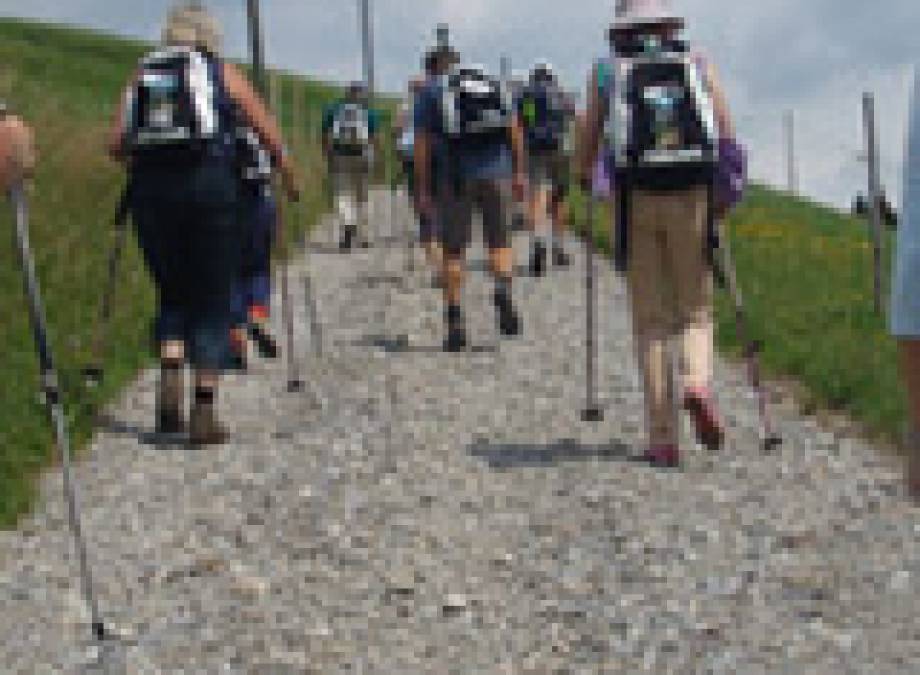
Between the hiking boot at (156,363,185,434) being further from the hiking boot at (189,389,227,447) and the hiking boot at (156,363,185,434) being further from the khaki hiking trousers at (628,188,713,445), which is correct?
the khaki hiking trousers at (628,188,713,445)

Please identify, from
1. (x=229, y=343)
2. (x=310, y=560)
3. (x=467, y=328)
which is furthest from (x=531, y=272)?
(x=310, y=560)

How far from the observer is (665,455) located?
9.43m

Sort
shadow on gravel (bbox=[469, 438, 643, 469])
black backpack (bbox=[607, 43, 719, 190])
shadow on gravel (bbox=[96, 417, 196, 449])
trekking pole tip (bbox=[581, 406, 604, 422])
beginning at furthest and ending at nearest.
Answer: trekking pole tip (bbox=[581, 406, 604, 422]) → shadow on gravel (bbox=[96, 417, 196, 449]) → shadow on gravel (bbox=[469, 438, 643, 469]) → black backpack (bbox=[607, 43, 719, 190])

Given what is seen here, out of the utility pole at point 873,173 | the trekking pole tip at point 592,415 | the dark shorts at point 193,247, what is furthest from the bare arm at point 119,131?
the utility pole at point 873,173

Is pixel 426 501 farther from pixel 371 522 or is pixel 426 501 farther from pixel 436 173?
pixel 436 173

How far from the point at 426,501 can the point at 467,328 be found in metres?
6.22

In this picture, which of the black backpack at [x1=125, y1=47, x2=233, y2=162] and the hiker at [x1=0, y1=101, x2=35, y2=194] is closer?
the hiker at [x1=0, y1=101, x2=35, y2=194]

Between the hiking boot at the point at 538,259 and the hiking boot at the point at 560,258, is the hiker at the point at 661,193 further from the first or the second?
the hiking boot at the point at 560,258

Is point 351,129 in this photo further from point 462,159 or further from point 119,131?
point 119,131

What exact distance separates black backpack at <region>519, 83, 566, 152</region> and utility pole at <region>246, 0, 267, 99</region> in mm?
2789

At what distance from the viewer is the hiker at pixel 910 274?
290cm

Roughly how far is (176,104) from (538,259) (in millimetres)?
9229

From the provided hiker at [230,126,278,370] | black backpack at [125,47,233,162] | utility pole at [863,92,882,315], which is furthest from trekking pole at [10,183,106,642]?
utility pole at [863,92,882,315]

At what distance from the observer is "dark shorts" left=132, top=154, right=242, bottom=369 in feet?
32.3
